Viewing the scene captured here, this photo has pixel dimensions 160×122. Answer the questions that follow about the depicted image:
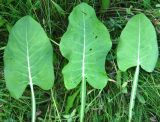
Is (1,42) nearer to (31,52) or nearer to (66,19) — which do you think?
(31,52)

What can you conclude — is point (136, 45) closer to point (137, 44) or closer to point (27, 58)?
point (137, 44)

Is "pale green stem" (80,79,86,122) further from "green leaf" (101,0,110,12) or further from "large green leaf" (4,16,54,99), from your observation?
"green leaf" (101,0,110,12)

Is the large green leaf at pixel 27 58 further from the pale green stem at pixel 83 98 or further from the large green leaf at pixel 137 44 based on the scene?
the large green leaf at pixel 137 44

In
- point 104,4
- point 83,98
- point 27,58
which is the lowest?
point 83,98

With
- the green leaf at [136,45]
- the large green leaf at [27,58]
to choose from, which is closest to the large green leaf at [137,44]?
the green leaf at [136,45]

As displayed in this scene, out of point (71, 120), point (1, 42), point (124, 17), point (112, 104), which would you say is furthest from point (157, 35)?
point (1, 42)

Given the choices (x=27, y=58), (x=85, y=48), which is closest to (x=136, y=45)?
(x=85, y=48)

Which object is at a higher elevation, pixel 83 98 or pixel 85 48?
pixel 85 48
